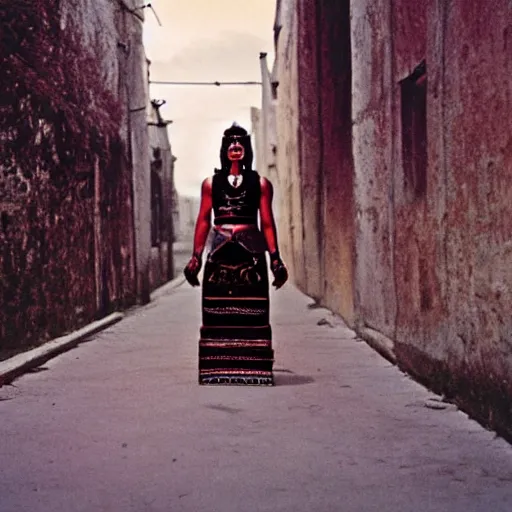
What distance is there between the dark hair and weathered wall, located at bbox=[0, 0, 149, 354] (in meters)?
2.39

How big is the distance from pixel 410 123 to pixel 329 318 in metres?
4.16

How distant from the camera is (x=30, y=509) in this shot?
2.96 metres

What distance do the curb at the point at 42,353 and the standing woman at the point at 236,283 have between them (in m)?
1.48

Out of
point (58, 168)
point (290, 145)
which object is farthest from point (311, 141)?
point (58, 168)

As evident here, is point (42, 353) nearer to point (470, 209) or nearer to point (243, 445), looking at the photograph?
point (243, 445)

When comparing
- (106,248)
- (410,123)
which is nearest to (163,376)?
(410,123)

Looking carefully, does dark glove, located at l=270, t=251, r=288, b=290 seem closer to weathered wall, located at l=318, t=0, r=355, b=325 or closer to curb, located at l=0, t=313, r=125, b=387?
curb, located at l=0, t=313, r=125, b=387

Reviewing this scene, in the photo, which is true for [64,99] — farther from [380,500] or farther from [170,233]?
[170,233]

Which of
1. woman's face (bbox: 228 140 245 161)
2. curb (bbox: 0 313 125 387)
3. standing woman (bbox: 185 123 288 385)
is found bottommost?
curb (bbox: 0 313 125 387)

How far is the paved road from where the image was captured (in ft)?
10.0

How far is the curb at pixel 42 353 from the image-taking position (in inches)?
231

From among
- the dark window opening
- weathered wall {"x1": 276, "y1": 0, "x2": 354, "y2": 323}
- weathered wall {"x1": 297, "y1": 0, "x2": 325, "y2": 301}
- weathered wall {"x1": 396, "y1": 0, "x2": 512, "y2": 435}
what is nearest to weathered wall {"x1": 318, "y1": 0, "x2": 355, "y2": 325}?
weathered wall {"x1": 276, "y1": 0, "x2": 354, "y2": 323}

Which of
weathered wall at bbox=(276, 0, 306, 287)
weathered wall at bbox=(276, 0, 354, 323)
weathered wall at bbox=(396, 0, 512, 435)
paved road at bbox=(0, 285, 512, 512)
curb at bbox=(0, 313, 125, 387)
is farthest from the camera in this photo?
weathered wall at bbox=(276, 0, 306, 287)

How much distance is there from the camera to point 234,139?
5.45 metres
